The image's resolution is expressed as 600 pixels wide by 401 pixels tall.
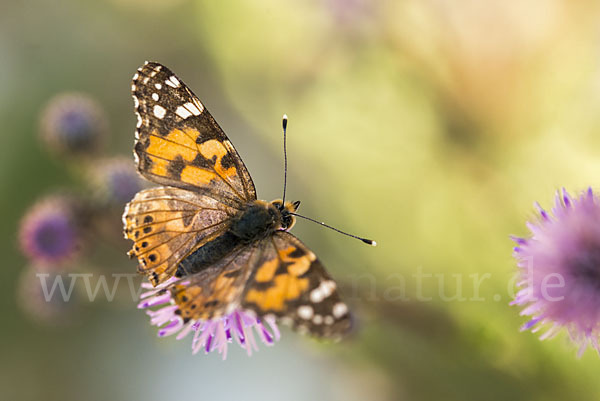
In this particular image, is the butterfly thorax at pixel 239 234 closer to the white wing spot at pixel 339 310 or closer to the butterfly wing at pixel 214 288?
the butterfly wing at pixel 214 288

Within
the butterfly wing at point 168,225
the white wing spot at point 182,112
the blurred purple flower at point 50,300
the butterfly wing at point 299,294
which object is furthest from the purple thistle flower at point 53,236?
the butterfly wing at point 299,294

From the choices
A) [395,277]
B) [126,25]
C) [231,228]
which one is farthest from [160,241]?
[126,25]

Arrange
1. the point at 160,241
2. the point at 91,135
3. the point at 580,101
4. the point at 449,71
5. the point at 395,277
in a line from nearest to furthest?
the point at 160,241 < the point at 91,135 < the point at 580,101 < the point at 395,277 < the point at 449,71

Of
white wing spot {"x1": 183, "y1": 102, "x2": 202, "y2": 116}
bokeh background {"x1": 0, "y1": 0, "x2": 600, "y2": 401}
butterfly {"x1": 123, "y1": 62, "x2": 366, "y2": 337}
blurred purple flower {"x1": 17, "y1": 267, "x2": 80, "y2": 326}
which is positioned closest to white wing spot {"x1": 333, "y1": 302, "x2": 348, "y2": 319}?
butterfly {"x1": 123, "y1": 62, "x2": 366, "y2": 337}

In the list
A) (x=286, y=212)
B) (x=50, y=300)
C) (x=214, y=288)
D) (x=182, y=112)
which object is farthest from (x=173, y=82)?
(x=50, y=300)

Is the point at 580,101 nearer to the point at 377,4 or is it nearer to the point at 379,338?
the point at 377,4

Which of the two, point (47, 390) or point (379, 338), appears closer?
point (379, 338)
